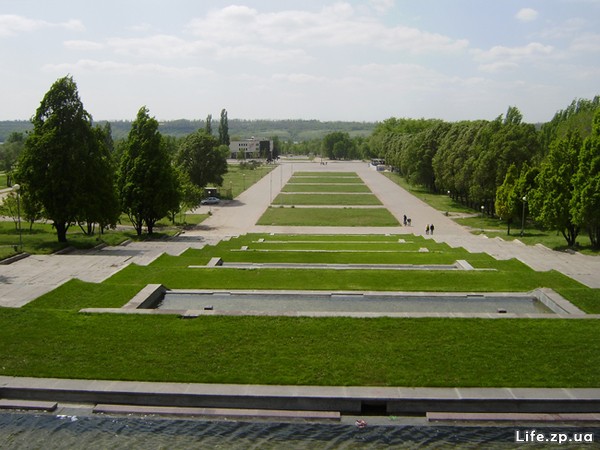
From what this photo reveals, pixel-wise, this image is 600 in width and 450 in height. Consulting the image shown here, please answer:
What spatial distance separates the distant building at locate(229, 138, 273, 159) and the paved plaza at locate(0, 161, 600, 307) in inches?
3392

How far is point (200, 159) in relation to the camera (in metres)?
59.4

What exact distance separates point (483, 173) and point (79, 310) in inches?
1402

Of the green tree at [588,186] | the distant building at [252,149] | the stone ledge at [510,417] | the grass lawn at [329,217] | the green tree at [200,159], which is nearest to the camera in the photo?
the stone ledge at [510,417]

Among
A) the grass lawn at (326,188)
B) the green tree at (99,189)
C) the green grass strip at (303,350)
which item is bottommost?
the green grass strip at (303,350)

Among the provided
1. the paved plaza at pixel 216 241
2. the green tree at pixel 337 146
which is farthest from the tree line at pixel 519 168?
the green tree at pixel 337 146

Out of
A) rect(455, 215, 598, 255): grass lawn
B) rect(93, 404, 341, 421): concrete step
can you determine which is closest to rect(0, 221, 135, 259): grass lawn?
rect(93, 404, 341, 421): concrete step

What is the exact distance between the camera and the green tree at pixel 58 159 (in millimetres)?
27531

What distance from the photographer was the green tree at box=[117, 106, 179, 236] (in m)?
34.2

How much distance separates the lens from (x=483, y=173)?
43.8 meters

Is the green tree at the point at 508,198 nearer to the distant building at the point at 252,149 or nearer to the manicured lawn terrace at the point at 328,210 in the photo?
the manicured lawn terrace at the point at 328,210

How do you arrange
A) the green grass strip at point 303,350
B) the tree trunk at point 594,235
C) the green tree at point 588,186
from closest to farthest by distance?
the green grass strip at point 303,350, the green tree at point 588,186, the tree trunk at point 594,235

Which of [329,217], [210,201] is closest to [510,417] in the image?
[329,217]

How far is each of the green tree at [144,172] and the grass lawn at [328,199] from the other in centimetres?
2333

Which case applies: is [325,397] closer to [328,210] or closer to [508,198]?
[508,198]
